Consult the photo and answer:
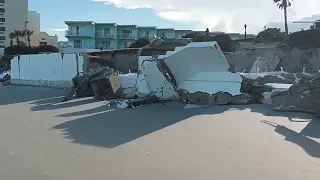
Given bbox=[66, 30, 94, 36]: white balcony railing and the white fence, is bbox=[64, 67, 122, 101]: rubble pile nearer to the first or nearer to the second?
the white fence

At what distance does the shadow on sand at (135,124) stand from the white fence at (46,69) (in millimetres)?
16490

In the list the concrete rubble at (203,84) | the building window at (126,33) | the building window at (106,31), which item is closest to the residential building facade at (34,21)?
the building window at (106,31)

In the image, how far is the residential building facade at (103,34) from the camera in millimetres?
93000

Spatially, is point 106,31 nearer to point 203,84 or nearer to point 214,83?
point 203,84

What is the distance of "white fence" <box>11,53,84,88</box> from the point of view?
33.3 meters

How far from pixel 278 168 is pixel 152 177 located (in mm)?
2144

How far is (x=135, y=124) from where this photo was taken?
12.1 m

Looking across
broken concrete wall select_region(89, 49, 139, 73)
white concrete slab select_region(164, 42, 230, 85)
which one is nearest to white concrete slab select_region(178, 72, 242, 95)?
white concrete slab select_region(164, 42, 230, 85)

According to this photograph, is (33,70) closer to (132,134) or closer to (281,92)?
(281,92)

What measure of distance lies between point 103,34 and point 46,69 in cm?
5866

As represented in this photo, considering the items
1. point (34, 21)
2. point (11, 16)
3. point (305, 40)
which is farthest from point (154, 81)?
point (34, 21)

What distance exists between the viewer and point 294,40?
131ft

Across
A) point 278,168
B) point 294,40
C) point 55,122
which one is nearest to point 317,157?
point 278,168

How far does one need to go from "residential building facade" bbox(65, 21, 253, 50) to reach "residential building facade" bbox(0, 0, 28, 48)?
24.9 meters
